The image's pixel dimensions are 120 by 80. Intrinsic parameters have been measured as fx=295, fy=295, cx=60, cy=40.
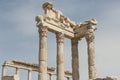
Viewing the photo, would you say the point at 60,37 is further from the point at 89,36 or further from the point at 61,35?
the point at 89,36

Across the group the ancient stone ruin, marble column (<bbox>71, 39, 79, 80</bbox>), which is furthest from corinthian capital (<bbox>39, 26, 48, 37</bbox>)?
marble column (<bbox>71, 39, 79, 80</bbox>)

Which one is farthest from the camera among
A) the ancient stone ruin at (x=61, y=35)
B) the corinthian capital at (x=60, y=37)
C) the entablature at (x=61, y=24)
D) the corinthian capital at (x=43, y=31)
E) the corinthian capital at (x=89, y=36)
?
the corinthian capital at (x=89, y=36)

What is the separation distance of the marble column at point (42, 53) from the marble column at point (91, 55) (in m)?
3.98

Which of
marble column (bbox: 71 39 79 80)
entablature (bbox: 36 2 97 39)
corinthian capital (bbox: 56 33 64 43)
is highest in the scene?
entablature (bbox: 36 2 97 39)

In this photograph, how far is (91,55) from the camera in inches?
1012

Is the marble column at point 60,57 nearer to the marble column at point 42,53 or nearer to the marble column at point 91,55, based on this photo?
the marble column at point 42,53

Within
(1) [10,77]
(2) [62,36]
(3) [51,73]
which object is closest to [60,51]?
(2) [62,36]

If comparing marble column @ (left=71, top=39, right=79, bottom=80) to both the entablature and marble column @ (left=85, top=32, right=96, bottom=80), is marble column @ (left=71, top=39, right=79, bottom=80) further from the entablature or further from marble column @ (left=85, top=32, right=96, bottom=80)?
marble column @ (left=85, top=32, right=96, bottom=80)

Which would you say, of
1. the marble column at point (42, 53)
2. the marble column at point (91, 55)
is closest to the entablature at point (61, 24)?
the marble column at point (42, 53)

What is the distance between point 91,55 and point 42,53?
448 cm

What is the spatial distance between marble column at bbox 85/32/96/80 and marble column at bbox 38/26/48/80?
398 cm

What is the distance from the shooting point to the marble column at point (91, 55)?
25.0 meters

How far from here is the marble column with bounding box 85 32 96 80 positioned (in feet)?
82.1

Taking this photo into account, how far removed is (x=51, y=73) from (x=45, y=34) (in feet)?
60.9
